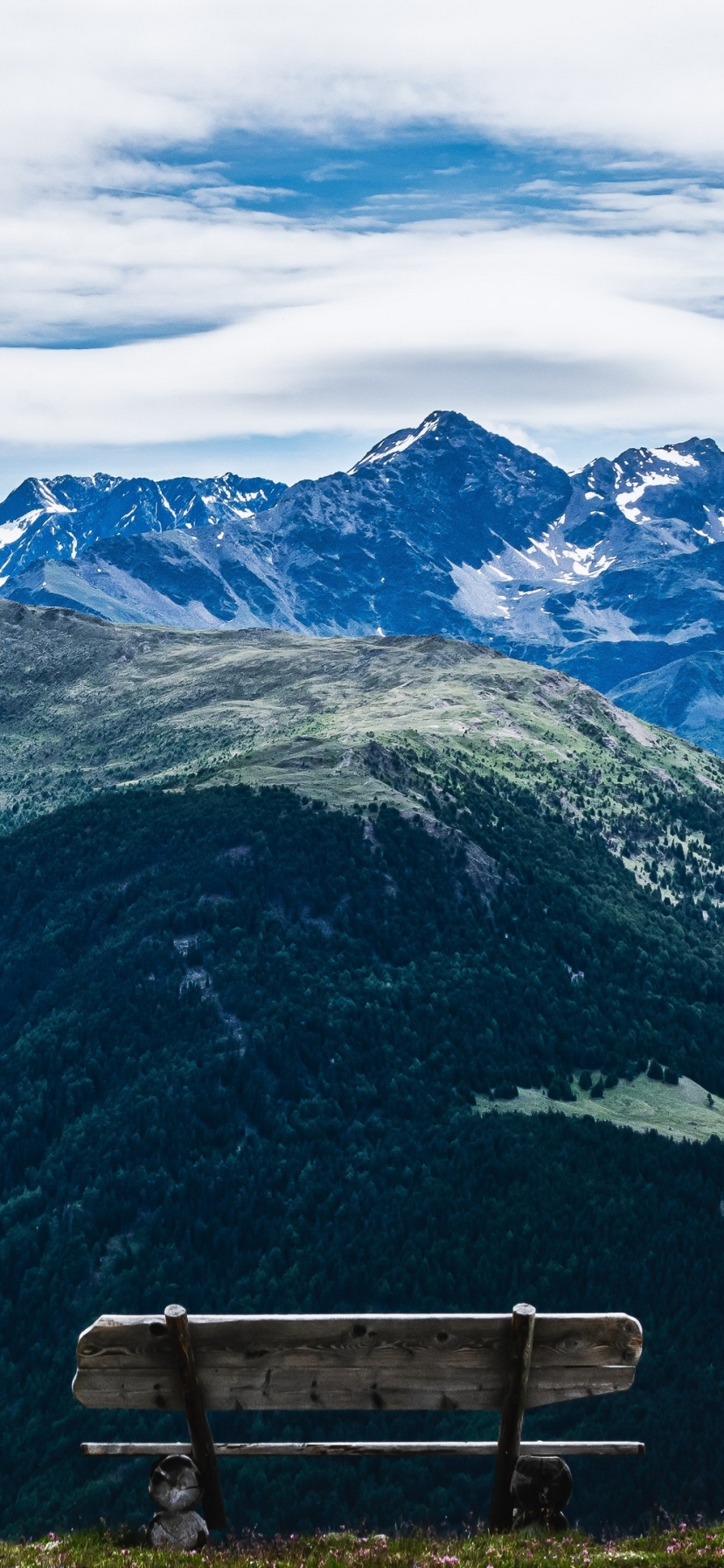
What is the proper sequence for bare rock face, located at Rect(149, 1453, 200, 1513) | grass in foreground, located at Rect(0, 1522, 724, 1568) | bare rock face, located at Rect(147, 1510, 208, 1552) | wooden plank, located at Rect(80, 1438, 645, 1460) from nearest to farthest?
grass in foreground, located at Rect(0, 1522, 724, 1568)
wooden plank, located at Rect(80, 1438, 645, 1460)
bare rock face, located at Rect(149, 1453, 200, 1513)
bare rock face, located at Rect(147, 1510, 208, 1552)

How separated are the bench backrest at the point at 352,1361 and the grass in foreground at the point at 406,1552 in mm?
2328

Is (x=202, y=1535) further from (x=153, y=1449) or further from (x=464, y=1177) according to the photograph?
(x=464, y=1177)

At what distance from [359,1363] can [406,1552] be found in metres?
3.32

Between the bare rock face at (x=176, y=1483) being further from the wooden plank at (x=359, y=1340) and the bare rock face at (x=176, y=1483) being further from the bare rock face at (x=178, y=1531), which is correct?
the wooden plank at (x=359, y=1340)

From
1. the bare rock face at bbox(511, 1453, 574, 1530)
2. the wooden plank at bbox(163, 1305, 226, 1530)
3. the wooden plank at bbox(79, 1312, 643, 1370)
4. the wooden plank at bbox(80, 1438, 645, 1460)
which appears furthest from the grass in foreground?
the wooden plank at bbox(79, 1312, 643, 1370)

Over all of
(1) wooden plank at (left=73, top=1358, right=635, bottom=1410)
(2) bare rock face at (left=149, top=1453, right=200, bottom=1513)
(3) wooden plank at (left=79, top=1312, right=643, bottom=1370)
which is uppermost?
(3) wooden plank at (left=79, top=1312, right=643, bottom=1370)

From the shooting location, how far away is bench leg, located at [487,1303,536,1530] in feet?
59.4

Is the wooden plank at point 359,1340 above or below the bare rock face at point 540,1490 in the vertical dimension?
above

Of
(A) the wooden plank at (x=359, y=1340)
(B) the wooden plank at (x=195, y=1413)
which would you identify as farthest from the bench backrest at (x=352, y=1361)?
(B) the wooden plank at (x=195, y=1413)

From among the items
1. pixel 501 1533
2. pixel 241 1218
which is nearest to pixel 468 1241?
pixel 241 1218

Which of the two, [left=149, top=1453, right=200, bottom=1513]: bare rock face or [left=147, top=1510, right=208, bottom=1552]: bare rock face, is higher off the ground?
[left=149, top=1453, right=200, bottom=1513]: bare rock face

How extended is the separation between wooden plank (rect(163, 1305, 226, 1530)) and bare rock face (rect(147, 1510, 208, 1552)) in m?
0.26

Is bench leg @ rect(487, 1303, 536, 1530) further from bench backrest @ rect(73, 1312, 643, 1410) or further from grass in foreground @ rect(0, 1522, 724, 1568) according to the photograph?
grass in foreground @ rect(0, 1522, 724, 1568)

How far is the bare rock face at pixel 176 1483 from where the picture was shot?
64.6ft
